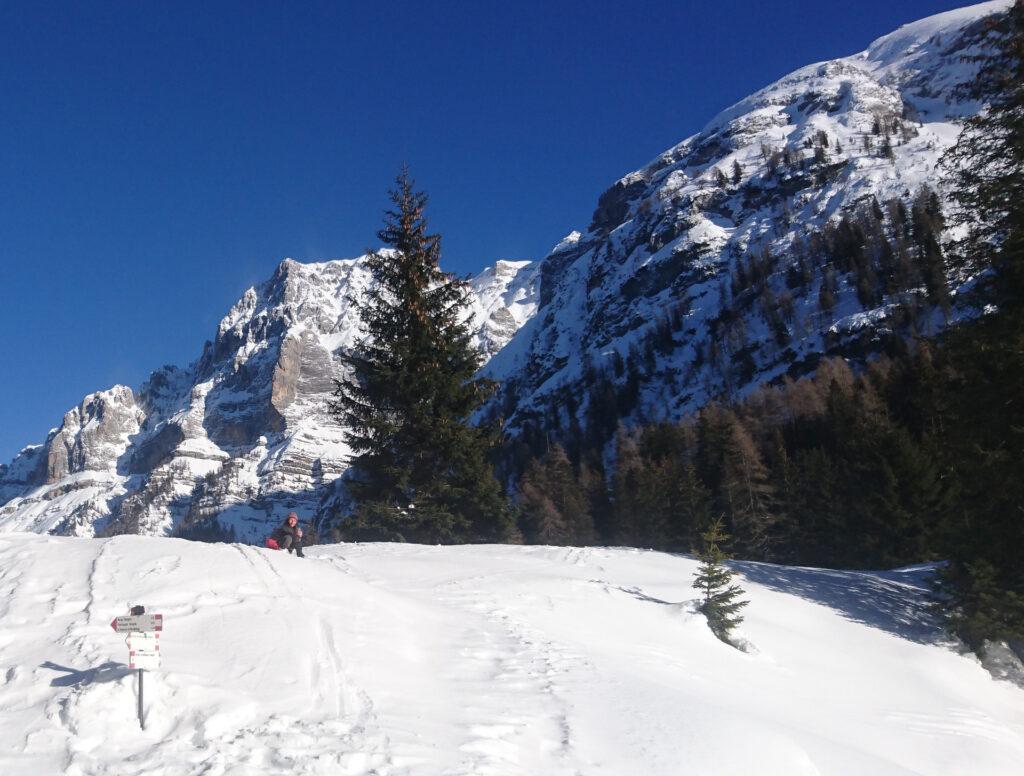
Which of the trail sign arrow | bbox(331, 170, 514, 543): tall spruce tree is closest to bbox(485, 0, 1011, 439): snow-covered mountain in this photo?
bbox(331, 170, 514, 543): tall spruce tree

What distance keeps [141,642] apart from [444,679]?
3311mm

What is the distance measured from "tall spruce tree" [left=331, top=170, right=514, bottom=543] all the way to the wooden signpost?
1478cm

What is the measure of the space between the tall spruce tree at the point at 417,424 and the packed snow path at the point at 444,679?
635cm

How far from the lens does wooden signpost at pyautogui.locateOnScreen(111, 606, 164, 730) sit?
5.98m

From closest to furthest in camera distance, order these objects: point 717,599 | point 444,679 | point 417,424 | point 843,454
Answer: point 444,679
point 717,599
point 417,424
point 843,454

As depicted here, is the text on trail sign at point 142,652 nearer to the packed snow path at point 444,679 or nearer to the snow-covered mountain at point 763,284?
the packed snow path at point 444,679

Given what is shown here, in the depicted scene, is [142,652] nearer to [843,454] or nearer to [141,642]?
[141,642]

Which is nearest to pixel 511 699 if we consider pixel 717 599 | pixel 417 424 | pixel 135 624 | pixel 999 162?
pixel 135 624

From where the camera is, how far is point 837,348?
373 feet

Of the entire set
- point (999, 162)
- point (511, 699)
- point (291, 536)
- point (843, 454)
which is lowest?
point (511, 699)

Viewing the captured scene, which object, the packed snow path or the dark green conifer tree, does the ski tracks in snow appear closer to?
the packed snow path

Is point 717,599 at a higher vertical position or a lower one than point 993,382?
lower

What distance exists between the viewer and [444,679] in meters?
7.96

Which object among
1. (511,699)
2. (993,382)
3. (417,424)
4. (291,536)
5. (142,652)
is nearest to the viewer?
(142,652)
